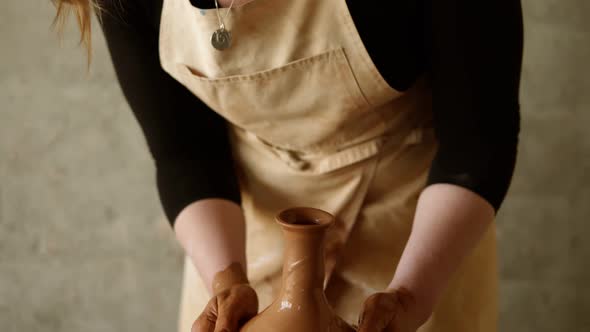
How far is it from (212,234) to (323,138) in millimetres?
220

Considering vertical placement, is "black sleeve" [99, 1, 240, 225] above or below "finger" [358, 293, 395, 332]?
above

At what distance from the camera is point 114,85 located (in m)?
1.45

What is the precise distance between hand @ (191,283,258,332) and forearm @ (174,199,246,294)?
0.34 ft

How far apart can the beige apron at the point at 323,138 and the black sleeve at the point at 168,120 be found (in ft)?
0.15

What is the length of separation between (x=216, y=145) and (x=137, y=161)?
0.57 meters

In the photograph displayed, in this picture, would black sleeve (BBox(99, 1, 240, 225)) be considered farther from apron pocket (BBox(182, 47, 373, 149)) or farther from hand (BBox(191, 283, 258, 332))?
hand (BBox(191, 283, 258, 332))

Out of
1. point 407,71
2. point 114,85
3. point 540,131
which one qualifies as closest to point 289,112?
point 407,71

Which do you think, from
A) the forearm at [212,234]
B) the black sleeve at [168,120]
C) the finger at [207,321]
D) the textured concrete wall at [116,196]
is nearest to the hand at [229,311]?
the finger at [207,321]

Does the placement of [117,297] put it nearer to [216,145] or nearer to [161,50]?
[216,145]

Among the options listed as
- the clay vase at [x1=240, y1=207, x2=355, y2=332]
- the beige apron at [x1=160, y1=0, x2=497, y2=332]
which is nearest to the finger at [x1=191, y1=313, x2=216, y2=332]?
the clay vase at [x1=240, y1=207, x2=355, y2=332]

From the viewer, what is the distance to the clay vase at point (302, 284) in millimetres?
597

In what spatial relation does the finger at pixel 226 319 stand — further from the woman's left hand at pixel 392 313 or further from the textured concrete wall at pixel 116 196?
the textured concrete wall at pixel 116 196

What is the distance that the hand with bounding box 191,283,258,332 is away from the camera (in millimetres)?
698

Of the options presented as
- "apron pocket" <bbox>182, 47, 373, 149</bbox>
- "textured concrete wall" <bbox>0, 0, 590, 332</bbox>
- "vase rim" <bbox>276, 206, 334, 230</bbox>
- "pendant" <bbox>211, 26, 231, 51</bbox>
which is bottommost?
"textured concrete wall" <bbox>0, 0, 590, 332</bbox>
